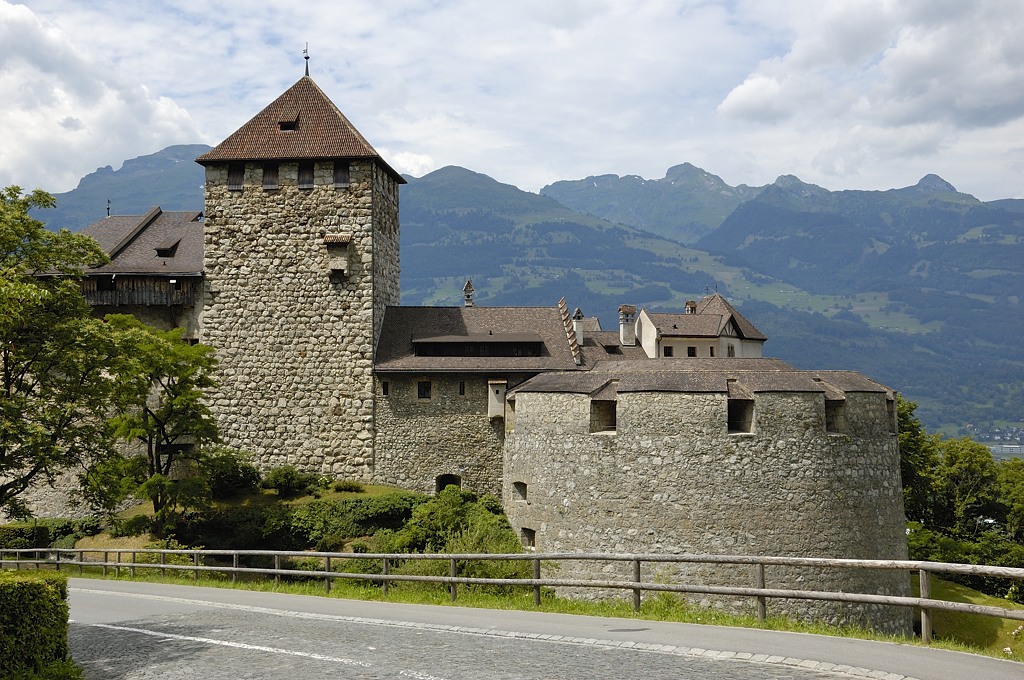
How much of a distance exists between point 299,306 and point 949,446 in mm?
39247

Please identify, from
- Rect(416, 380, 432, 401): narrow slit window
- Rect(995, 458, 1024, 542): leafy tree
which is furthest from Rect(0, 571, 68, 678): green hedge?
Rect(995, 458, 1024, 542): leafy tree

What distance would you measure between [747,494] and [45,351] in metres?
18.0

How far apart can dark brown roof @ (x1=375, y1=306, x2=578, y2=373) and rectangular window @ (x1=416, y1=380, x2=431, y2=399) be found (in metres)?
0.85

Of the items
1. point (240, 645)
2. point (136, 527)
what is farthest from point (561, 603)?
point (136, 527)

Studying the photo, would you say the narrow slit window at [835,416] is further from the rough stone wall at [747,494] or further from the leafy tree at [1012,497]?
→ the leafy tree at [1012,497]

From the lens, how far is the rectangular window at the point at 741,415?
2570 cm

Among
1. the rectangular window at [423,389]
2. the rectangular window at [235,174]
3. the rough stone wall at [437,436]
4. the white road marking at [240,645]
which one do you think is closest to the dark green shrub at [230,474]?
the rough stone wall at [437,436]

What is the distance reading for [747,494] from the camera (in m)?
25.2

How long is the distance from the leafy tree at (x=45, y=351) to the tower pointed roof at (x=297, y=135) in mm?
17337

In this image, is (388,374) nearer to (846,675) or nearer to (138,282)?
(138,282)

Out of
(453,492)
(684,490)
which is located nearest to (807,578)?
(684,490)

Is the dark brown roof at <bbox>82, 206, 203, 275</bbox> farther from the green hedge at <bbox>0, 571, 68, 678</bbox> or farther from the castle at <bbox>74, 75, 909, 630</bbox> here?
the green hedge at <bbox>0, 571, 68, 678</bbox>

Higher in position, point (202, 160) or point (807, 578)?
point (202, 160)

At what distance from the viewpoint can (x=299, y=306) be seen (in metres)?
35.6
